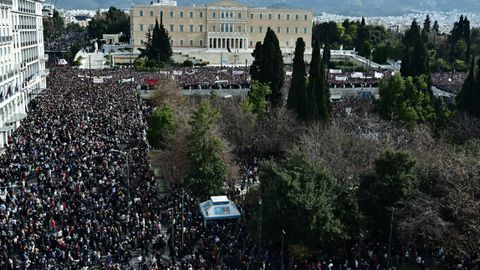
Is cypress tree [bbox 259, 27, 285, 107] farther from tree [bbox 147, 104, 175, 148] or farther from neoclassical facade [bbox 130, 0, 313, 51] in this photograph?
neoclassical facade [bbox 130, 0, 313, 51]

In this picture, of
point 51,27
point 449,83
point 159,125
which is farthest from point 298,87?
point 51,27

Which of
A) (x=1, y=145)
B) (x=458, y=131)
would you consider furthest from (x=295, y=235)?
(x=1, y=145)

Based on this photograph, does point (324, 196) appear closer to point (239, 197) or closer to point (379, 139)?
point (239, 197)

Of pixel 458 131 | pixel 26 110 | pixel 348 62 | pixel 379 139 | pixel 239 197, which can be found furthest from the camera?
pixel 348 62

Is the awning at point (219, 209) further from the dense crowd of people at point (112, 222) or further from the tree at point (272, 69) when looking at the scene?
the tree at point (272, 69)

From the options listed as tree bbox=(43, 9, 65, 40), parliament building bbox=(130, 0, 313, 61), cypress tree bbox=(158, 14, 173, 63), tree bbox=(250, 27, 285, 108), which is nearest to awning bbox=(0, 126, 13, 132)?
tree bbox=(250, 27, 285, 108)

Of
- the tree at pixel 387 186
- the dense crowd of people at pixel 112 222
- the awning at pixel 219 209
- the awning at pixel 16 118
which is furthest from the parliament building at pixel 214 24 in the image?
the tree at pixel 387 186

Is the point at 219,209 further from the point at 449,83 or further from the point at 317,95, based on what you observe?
the point at 449,83
